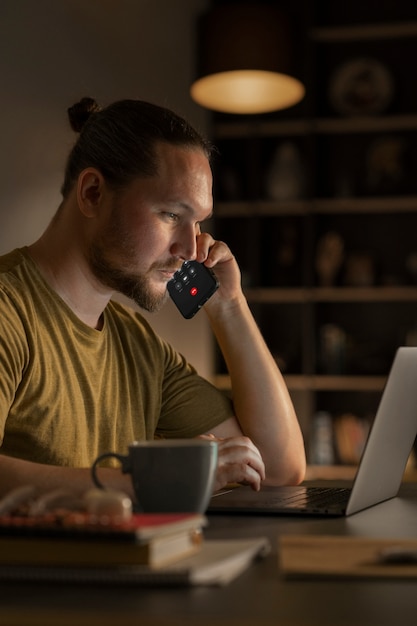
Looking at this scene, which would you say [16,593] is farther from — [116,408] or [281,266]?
[281,266]

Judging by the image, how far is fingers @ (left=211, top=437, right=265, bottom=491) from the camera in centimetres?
127

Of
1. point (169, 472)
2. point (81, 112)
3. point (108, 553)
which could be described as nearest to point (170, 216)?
point (81, 112)

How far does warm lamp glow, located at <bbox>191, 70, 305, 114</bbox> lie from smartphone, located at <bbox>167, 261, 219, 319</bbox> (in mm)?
1903

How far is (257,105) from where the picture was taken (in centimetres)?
380

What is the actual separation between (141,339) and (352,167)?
3.04 meters

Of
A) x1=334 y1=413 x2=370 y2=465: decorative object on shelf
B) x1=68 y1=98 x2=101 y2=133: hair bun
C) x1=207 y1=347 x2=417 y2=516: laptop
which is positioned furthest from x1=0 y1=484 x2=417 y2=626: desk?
x1=334 y1=413 x2=370 y2=465: decorative object on shelf

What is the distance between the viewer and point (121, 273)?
5.78 ft

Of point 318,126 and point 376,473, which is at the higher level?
point 318,126

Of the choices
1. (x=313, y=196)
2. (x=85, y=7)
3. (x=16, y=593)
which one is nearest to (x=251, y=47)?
(x=85, y=7)

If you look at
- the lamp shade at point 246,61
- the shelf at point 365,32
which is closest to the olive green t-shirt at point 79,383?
the lamp shade at point 246,61

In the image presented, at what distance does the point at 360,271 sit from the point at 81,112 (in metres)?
2.84

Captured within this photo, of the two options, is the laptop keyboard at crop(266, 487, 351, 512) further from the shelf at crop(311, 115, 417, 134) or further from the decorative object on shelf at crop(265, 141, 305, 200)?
the shelf at crop(311, 115, 417, 134)

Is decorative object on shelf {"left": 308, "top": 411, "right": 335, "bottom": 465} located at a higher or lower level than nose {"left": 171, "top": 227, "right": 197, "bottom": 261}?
lower

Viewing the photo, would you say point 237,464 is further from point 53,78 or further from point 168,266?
point 53,78
